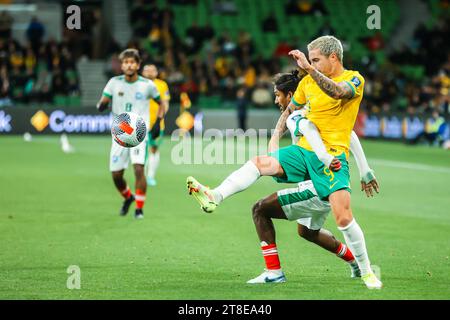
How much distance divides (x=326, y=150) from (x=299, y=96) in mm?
551

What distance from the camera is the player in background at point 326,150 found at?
7391 mm

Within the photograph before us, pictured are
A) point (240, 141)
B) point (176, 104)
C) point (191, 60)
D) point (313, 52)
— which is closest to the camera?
point (313, 52)

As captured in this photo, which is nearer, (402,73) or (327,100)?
(327,100)

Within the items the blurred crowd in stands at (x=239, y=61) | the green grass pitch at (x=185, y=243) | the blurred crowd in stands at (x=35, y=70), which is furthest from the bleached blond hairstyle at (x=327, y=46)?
the blurred crowd in stands at (x=239, y=61)

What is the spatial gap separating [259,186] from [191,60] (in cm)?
1831

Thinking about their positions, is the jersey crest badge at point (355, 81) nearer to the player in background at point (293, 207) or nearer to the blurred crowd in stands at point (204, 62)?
the player in background at point (293, 207)

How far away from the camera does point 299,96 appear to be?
305 inches

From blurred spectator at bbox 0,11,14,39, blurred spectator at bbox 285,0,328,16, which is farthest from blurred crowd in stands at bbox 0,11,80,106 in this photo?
blurred spectator at bbox 285,0,328,16

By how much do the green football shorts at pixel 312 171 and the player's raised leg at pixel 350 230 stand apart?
Result: 75mm

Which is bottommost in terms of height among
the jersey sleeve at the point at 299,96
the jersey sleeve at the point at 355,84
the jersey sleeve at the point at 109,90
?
the jersey sleeve at the point at 109,90

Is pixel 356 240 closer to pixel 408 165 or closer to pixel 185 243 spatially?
pixel 185 243

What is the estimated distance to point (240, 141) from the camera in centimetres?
2994
